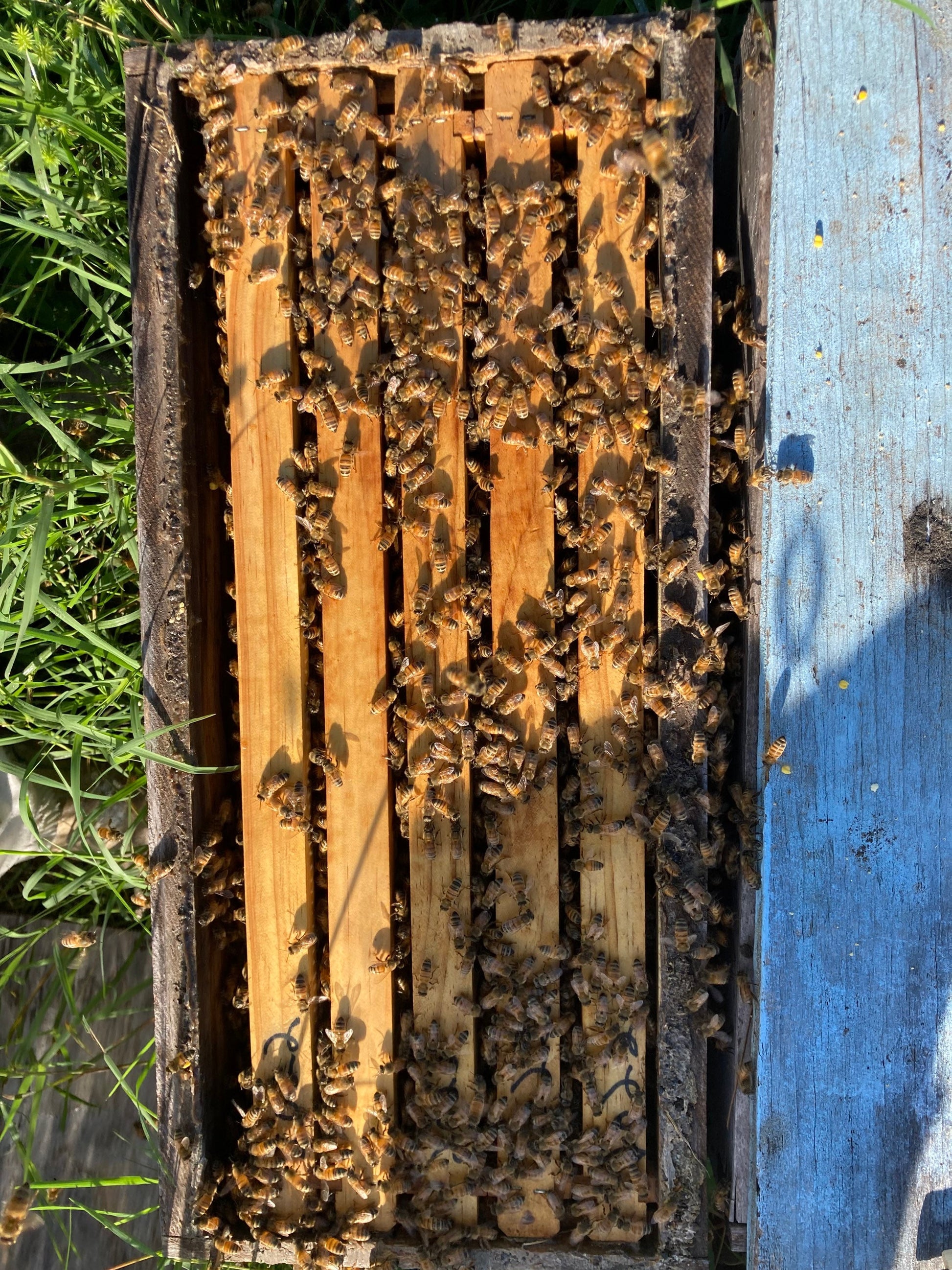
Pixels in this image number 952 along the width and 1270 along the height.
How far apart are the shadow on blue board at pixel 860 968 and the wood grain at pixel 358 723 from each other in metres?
1.41

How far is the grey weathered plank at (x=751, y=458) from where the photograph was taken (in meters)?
2.67

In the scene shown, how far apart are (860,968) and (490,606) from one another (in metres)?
1.84

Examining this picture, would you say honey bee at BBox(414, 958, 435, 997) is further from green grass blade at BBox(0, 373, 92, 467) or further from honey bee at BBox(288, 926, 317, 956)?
green grass blade at BBox(0, 373, 92, 467)

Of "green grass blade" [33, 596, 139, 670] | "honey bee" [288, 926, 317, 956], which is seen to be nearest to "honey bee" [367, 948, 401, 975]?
"honey bee" [288, 926, 317, 956]

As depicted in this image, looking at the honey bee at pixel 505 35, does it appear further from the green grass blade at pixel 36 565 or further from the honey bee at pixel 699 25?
the green grass blade at pixel 36 565

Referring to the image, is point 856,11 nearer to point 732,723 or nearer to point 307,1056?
point 732,723

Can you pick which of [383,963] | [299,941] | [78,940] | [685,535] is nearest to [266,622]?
[299,941]

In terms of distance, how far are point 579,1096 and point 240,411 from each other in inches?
117

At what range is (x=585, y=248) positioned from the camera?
8.94 feet

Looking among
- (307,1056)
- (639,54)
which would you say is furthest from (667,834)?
(639,54)

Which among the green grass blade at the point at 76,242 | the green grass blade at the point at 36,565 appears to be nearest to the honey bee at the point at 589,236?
the green grass blade at the point at 76,242

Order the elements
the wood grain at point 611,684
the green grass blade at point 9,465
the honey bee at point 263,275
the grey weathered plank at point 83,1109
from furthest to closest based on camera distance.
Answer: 1. the grey weathered plank at point 83,1109
2. the green grass blade at point 9,465
3. the honey bee at point 263,275
4. the wood grain at point 611,684

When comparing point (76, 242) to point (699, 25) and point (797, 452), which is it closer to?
point (699, 25)

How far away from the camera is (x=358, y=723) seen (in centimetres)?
290
